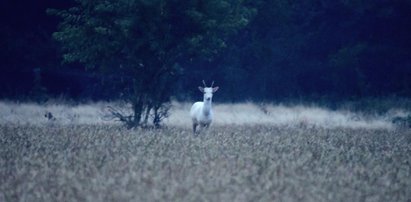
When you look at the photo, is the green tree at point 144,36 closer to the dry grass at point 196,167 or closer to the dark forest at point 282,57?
the dry grass at point 196,167

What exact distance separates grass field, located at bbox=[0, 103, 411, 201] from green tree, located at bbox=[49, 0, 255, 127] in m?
4.16

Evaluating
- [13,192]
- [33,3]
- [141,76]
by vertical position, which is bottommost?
[13,192]

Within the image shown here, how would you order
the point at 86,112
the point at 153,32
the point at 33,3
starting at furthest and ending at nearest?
the point at 33,3 → the point at 86,112 → the point at 153,32

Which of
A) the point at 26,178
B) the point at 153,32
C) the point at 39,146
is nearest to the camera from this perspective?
the point at 26,178

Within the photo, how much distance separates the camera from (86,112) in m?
28.2

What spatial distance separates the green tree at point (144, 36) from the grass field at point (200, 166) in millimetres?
4165

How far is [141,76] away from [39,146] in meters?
9.19

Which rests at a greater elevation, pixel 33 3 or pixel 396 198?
pixel 33 3

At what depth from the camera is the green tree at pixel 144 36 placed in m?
22.7

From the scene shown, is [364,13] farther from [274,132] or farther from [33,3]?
[274,132]

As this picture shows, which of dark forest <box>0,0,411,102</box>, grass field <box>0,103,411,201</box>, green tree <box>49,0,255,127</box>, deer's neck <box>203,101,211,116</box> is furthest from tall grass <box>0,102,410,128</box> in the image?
dark forest <box>0,0,411,102</box>

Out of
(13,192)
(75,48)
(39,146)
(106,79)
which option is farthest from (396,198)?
(106,79)

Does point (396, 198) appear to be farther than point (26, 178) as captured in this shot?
No

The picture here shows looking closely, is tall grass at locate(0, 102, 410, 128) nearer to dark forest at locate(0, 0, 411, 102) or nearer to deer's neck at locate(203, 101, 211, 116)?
deer's neck at locate(203, 101, 211, 116)
